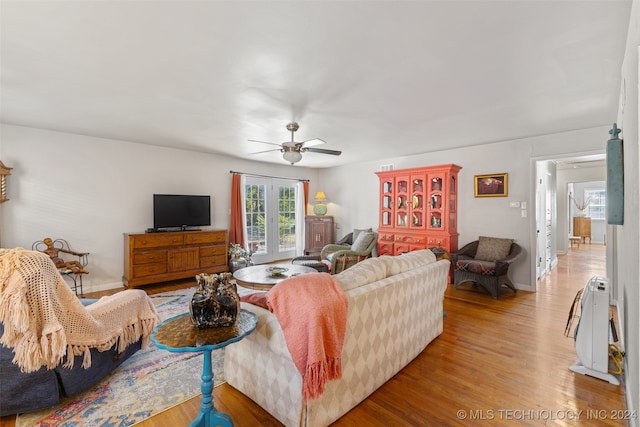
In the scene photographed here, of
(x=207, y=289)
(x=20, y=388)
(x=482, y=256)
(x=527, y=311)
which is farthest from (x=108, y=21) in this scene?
(x=482, y=256)

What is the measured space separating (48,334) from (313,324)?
1.44 m

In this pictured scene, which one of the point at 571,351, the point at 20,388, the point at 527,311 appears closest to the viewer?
the point at 20,388

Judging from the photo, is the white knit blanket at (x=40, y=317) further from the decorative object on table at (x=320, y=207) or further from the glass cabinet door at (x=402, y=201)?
the decorative object on table at (x=320, y=207)

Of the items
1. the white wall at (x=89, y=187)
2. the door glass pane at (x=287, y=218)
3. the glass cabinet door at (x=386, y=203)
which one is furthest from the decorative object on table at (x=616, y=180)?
the door glass pane at (x=287, y=218)

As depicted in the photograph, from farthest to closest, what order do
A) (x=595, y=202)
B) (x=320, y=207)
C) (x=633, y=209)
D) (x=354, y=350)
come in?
(x=595, y=202) → (x=320, y=207) → (x=354, y=350) → (x=633, y=209)

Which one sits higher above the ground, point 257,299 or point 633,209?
point 633,209

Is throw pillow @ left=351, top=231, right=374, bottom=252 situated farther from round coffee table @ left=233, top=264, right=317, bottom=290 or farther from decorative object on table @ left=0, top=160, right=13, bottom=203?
decorative object on table @ left=0, top=160, right=13, bottom=203

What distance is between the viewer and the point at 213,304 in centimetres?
155

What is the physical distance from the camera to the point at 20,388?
1.72 meters

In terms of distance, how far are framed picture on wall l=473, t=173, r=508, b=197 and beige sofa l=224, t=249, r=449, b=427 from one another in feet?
10.3

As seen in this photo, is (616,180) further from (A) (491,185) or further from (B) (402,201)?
(B) (402,201)

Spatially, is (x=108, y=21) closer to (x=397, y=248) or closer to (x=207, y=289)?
(x=207, y=289)

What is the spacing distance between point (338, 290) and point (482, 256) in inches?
155

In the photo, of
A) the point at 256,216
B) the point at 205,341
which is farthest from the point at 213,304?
the point at 256,216
